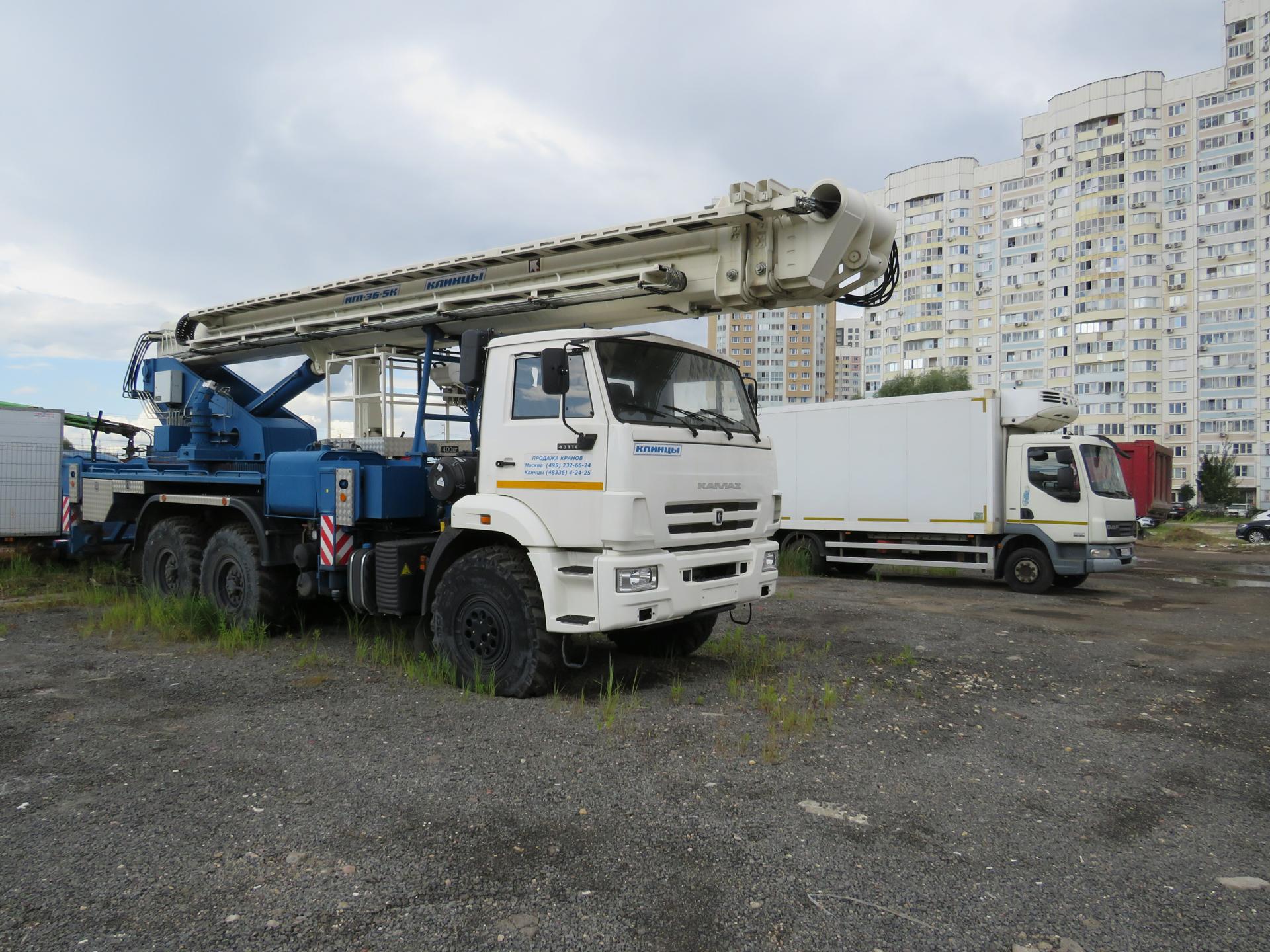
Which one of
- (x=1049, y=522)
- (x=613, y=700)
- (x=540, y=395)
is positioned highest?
(x=540, y=395)

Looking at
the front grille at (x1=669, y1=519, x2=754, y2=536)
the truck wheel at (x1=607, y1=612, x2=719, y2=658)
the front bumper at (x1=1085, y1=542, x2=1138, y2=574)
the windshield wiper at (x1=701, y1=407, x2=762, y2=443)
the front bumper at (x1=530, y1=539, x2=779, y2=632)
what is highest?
the windshield wiper at (x1=701, y1=407, x2=762, y2=443)

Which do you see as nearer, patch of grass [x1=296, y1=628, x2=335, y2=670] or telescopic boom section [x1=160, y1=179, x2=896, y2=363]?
telescopic boom section [x1=160, y1=179, x2=896, y2=363]

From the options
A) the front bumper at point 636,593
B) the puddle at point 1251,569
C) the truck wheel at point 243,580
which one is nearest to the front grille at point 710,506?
the front bumper at point 636,593

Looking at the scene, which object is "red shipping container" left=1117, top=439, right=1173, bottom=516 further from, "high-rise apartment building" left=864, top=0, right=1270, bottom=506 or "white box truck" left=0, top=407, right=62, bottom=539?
"high-rise apartment building" left=864, top=0, right=1270, bottom=506

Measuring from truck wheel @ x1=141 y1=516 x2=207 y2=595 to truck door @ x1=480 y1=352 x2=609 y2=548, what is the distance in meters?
4.53

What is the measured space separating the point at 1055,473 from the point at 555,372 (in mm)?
9995

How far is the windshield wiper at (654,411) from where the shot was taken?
5723mm

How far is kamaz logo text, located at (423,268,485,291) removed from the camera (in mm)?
7516

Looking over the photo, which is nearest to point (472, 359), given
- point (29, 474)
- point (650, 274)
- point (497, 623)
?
point (650, 274)

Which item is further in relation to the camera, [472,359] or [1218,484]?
[1218,484]

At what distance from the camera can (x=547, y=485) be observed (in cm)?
580

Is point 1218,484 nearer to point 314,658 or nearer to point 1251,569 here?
point 1251,569

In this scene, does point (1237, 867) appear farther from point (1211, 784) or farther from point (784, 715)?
point (784, 715)

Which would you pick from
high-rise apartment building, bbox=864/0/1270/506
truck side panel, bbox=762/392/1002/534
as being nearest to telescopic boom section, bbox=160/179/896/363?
truck side panel, bbox=762/392/1002/534
